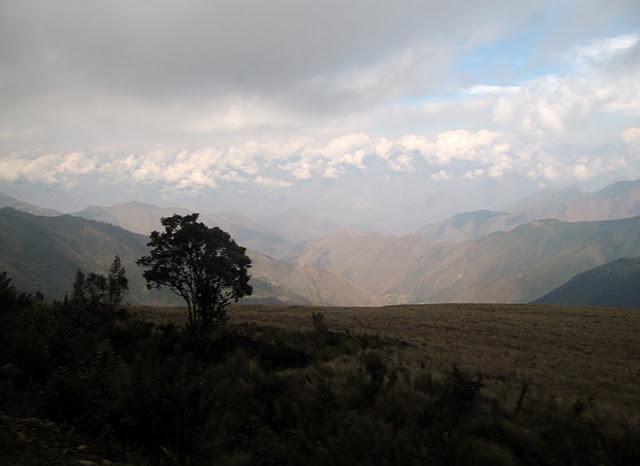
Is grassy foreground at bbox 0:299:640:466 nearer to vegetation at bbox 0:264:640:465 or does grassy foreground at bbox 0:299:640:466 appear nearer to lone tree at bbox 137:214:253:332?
vegetation at bbox 0:264:640:465

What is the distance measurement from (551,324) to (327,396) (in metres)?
38.4

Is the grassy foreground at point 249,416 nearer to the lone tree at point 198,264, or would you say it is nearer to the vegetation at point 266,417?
the vegetation at point 266,417

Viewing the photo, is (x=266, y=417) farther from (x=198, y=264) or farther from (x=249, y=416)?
(x=198, y=264)

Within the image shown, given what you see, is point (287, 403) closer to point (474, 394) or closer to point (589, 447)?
point (474, 394)

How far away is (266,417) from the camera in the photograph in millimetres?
8477

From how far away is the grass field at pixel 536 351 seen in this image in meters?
16.1

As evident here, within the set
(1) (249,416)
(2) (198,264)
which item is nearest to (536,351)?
(2) (198,264)

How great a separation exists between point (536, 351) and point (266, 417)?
22884mm

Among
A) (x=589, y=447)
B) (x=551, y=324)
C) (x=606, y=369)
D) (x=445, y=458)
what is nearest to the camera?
(x=445, y=458)

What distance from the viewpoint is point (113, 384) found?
836cm

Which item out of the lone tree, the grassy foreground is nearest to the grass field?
the grassy foreground

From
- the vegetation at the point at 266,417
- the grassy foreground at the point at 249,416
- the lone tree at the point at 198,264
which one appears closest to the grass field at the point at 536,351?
the grassy foreground at the point at 249,416

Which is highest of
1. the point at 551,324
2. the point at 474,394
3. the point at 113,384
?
the point at 113,384

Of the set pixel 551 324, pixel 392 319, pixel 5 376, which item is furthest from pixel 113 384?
pixel 551 324
